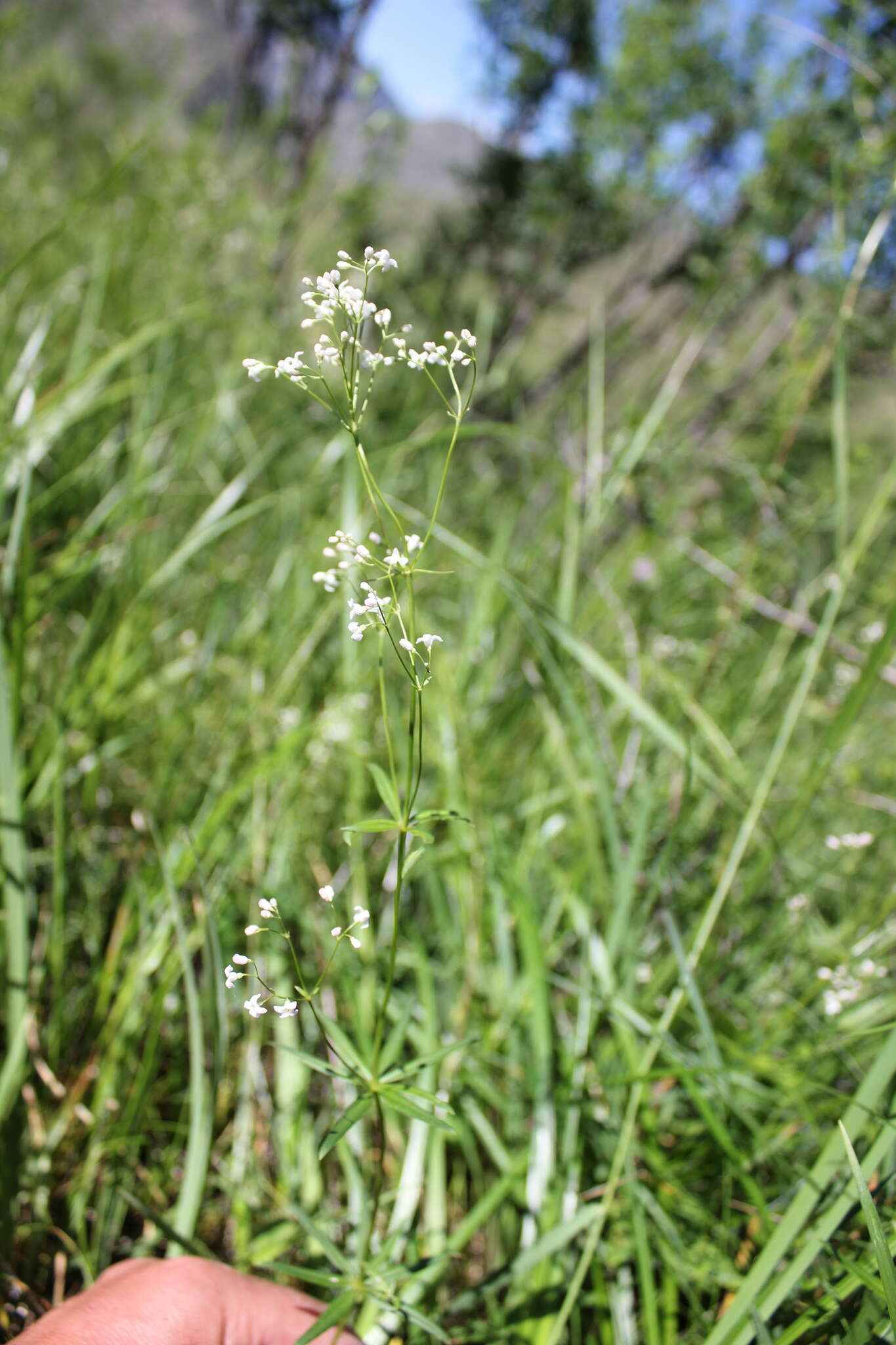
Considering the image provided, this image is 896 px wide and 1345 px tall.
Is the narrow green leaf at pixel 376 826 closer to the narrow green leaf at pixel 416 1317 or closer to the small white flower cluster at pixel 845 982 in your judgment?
the narrow green leaf at pixel 416 1317

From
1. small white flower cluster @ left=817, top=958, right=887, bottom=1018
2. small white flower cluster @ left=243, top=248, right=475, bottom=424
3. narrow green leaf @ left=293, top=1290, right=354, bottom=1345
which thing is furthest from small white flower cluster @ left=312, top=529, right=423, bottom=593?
small white flower cluster @ left=817, top=958, right=887, bottom=1018

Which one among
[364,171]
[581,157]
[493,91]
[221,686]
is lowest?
[221,686]

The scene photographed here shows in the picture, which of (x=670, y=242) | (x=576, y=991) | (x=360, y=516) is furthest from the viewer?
(x=670, y=242)

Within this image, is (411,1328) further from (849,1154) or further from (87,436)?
(87,436)

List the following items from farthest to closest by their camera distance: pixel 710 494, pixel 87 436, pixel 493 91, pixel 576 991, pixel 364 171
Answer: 1. pixel 493 91
2. pixel 364 171
3. pixel 710 494
4. pixel 87 436
5. pixel 576 991

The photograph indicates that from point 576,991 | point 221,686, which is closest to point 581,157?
point 221,686

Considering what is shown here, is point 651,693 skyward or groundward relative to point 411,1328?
skyward

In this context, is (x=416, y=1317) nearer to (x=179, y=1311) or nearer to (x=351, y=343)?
(x=179, y=1311)
